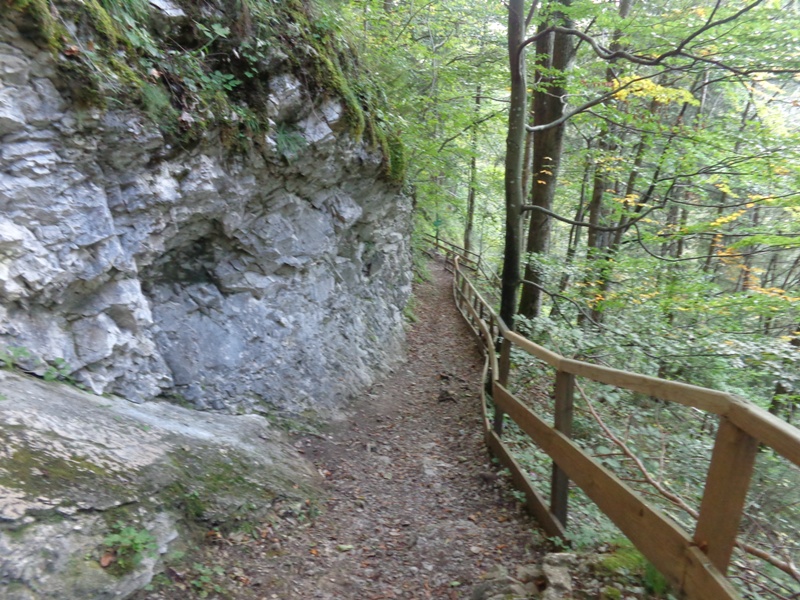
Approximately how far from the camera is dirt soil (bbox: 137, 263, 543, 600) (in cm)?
354

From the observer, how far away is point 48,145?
3609 millimetres

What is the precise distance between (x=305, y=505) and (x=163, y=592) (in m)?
1.86

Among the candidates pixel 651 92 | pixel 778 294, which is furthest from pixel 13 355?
pixel 778 294

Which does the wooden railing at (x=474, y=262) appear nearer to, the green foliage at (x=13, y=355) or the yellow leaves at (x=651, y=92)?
the yellow leaves at (x=651, y=92)

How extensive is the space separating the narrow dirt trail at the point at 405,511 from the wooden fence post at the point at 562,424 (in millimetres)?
406

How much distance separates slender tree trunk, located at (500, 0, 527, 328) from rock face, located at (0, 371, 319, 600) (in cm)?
568

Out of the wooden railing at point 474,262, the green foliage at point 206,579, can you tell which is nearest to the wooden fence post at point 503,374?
the green foliage at point 206,579

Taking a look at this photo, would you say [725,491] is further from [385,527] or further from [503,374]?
[503,374]

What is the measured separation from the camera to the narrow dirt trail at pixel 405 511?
3.67 m

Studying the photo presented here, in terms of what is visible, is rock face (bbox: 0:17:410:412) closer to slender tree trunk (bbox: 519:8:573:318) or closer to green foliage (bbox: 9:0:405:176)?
green foliage (bbox: 9:0:405:176)

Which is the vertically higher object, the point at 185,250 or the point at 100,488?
the point at 185,250

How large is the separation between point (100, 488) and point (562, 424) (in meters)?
3.15

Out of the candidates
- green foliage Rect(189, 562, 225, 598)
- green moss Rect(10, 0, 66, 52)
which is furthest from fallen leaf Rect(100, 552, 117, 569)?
green moss Rect(10, 0, 66, 52)

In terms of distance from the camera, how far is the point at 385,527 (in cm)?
457
